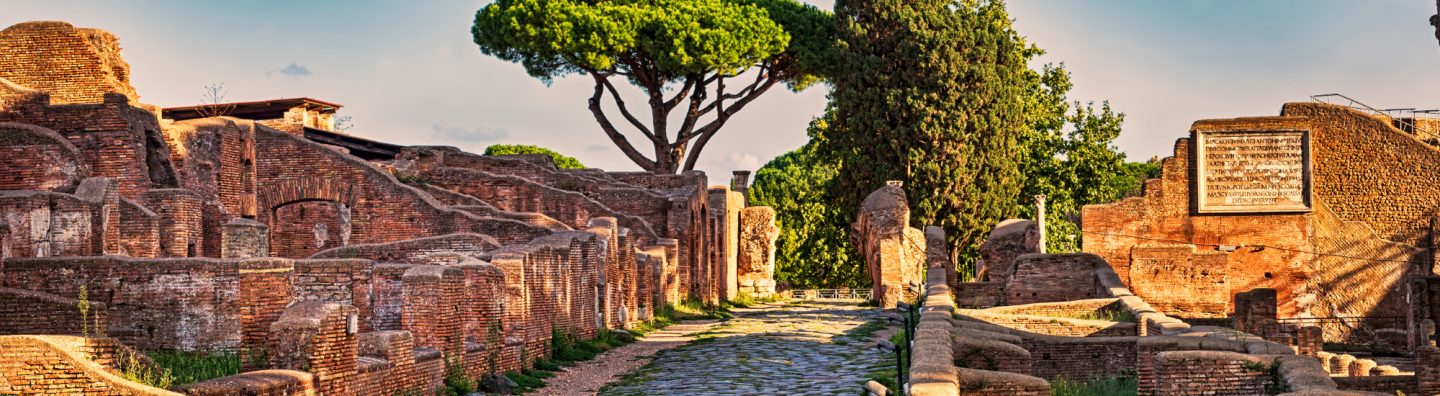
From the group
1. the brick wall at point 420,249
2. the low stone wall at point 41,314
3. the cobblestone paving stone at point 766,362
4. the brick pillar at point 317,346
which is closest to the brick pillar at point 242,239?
the brick wall at point 420,249

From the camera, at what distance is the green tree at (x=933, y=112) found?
4353cm

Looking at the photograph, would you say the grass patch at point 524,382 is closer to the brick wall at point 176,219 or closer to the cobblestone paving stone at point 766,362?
the cobblestone paving stone at point 766,362

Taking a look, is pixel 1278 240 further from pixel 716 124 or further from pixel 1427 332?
pixel 716 124

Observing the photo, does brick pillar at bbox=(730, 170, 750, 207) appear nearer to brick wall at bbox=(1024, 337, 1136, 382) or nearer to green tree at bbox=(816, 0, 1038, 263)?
green tree at bbox=(816, 0, 1038, 263)

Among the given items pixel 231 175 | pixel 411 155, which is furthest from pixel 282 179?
pixel 411 155

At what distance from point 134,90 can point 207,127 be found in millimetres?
1692

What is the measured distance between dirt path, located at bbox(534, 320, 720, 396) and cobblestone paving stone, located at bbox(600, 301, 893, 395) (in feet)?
0.82

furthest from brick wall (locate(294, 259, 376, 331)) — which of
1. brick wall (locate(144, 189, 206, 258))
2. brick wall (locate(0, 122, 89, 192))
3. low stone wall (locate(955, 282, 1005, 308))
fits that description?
low stone wall (locate(955, 282, 1005, 308))

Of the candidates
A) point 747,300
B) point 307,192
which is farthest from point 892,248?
point 307,192

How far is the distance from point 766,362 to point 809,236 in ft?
122

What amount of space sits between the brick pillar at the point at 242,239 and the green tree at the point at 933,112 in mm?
21302

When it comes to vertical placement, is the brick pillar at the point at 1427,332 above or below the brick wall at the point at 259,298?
below

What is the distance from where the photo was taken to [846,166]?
44.8m

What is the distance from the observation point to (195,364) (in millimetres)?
16078
